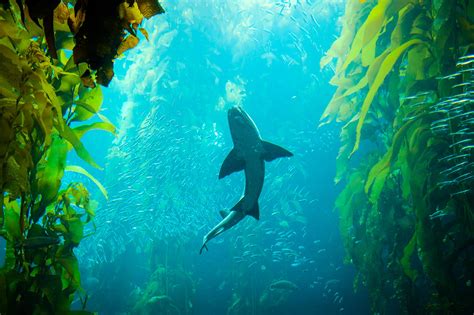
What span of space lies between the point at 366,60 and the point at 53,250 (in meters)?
3.65

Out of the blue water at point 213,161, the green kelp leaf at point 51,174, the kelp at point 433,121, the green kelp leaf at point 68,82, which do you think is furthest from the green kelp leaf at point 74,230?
the blue water at point 213,161

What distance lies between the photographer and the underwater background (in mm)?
1616

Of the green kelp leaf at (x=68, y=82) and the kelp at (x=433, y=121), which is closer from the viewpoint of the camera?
the green kelp leaf at (x=68, y=82)

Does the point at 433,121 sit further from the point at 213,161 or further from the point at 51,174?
the point at 213,161

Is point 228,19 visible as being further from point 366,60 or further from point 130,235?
point 130,235

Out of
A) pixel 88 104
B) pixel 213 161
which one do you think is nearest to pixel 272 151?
pixel 88 104

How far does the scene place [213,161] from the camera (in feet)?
54.9

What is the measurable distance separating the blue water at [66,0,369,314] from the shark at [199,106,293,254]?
851 cm

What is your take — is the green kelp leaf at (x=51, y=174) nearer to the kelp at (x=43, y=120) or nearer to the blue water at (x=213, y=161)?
the kelp at (x=43, y=120)

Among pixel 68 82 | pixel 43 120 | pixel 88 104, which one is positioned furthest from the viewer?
pixel 88 104

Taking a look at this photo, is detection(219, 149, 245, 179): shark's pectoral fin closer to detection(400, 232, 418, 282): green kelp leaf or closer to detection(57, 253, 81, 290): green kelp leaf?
detection(400, 232, 418, 282): green kelp leaf

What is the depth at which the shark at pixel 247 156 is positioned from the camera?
513 cm

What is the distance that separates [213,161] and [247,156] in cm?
1147

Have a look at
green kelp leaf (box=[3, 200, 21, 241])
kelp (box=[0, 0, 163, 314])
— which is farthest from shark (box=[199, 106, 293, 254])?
green kelp leaf (box=[3, 200, 21, 241])
